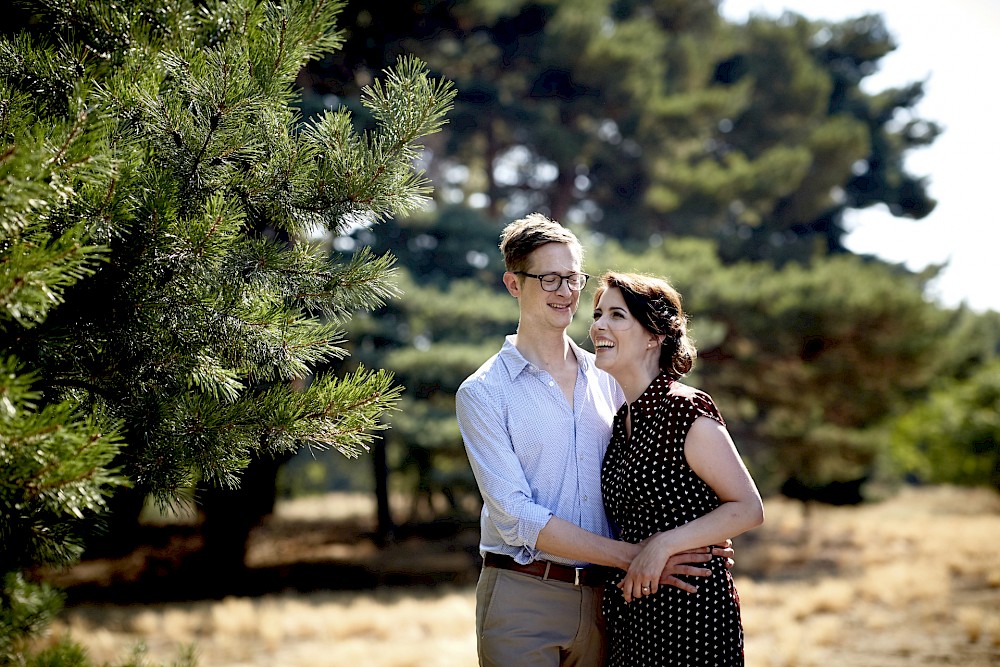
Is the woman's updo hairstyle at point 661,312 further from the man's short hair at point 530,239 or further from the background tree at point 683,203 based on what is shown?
the background tree at point 683,203

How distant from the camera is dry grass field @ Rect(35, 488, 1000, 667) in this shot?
7.14 m

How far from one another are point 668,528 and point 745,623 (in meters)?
6.79

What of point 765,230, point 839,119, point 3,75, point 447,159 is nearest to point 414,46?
point 447,159

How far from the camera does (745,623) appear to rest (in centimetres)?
852

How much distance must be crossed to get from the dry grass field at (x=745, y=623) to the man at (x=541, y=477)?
3.18 m

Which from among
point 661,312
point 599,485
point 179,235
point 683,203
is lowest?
point 599,485

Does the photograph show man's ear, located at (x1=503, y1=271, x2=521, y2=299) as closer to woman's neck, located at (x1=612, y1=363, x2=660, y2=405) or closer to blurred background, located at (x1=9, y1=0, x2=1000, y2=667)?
woman's neck, located at (x1=612, y1=363, x2=660, y2=405)

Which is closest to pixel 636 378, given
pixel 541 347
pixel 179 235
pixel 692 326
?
pixel 541 347

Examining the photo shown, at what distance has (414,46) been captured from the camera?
424 inches

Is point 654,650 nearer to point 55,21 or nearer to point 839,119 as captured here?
point 55,21

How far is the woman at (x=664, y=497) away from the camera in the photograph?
242cm

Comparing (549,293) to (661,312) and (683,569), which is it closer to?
(661,312)

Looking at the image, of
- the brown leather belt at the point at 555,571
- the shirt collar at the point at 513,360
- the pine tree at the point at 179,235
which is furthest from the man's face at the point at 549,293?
the brown leather belt at the point at 555,571

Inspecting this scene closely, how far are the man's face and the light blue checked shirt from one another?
0.50 ft
